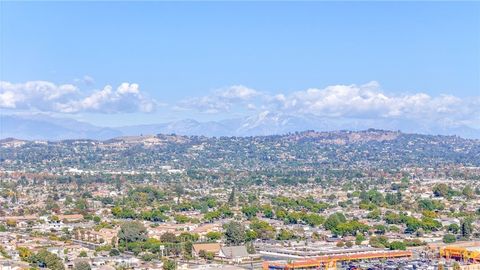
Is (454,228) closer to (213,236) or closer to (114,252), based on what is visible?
(213,236)

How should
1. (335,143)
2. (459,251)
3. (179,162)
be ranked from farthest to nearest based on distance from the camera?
(335,143)
(179,162)
(459,251)

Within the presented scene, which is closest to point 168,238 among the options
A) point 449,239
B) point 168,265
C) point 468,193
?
point 168,265

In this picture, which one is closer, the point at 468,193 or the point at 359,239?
the point at 359,239

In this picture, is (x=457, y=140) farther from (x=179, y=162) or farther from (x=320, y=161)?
(x=179, y=162)

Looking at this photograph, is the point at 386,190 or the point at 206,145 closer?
the point at 386,190

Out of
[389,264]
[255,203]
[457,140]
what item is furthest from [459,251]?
[457,140]
